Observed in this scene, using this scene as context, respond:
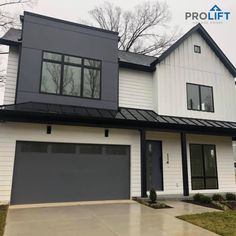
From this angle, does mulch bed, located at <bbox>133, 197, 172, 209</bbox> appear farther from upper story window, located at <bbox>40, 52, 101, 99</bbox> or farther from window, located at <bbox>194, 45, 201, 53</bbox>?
window, located at <bbox>194, 45, 201, 53</bbox>

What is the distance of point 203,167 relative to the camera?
11.3m

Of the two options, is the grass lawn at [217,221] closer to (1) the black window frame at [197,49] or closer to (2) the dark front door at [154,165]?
(2) the dark front door at [154,165]

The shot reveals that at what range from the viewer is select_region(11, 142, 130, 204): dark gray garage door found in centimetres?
826

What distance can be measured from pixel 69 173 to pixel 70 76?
4.04 m

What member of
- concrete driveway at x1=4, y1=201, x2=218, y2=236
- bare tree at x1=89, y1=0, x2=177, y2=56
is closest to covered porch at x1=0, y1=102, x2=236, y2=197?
concrete driveway at x1=4, y1=201, x2=218, y2=236

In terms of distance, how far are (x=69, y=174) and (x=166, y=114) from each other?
17.2 feet

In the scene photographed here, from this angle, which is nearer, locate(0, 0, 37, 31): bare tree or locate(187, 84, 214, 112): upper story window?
locate(187, 84, 214, 112): upper story window

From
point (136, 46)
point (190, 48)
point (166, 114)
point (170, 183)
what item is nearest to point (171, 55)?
point (190, 48)

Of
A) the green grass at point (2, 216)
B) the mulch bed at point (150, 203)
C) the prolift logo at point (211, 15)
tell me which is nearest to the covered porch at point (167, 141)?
the mulch bed at point (150, 203)

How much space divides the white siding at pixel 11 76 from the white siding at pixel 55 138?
1.35m

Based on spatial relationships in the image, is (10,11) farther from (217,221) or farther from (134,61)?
(217,221)

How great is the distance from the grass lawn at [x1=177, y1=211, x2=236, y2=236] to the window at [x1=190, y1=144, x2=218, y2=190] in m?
3.87

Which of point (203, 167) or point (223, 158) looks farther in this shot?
point (223, 158)

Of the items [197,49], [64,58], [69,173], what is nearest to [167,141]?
[69,173]
